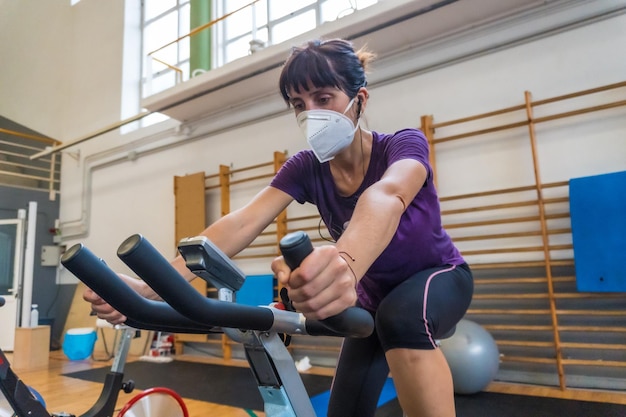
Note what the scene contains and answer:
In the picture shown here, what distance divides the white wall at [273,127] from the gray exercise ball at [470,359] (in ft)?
4.10

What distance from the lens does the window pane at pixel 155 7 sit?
6.79m

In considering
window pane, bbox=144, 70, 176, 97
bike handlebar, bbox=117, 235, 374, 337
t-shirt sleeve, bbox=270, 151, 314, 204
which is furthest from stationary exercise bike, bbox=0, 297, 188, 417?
window pane, bbox=144, 70, 176, 97

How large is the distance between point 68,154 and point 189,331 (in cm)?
750

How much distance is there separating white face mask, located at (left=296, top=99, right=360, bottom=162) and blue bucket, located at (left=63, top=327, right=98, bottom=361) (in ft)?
16.3

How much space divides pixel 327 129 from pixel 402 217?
10.6 inches

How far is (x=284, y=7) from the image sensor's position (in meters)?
5.43

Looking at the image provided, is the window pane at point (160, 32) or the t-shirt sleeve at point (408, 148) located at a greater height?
the window pane at point (160, 32)

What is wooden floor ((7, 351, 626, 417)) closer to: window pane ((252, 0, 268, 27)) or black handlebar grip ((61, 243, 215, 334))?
black handlebar grip ((61, 243, 215, 334))

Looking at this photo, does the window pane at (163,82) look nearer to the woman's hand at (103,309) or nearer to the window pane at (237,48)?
the window pane at (237,48)

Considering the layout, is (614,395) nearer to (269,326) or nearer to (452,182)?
(452,182)

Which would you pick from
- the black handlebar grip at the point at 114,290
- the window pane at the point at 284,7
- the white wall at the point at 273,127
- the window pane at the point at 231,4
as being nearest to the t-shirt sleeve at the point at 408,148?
the black handlebar grip at the point at 114,290

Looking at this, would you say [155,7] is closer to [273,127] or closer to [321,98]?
[273,127]

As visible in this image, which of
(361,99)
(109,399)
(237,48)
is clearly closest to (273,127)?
(237,48)

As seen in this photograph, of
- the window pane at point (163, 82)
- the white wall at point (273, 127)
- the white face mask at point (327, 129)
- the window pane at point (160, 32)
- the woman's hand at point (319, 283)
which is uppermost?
the window pane at point (160, 32)
